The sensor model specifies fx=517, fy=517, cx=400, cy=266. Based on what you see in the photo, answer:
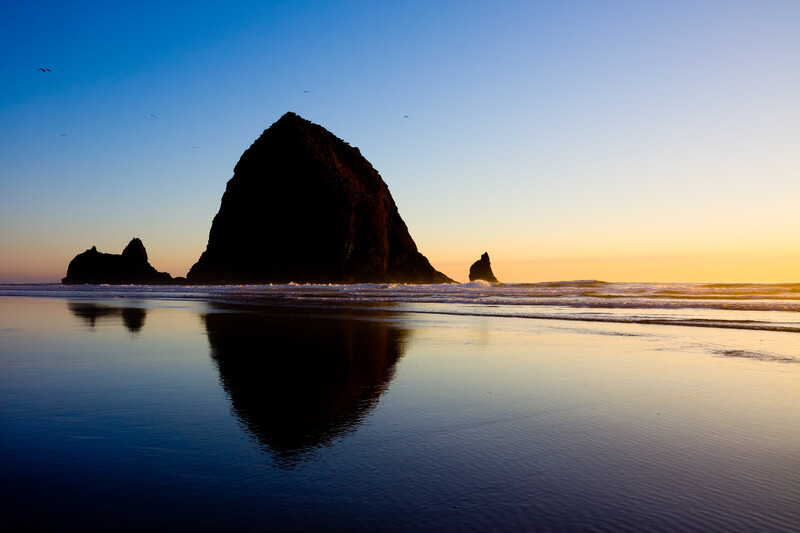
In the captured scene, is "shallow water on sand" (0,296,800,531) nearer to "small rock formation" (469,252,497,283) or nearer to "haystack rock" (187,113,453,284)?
"haystack rock" (187,113,453,284)

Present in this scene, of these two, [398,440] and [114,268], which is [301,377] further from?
[114,268]

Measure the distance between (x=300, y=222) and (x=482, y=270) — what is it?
2130 inches

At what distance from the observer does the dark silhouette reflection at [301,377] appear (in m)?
5.40

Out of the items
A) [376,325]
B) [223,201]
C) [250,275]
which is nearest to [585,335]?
[376,325]

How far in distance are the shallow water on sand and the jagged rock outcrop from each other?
6004 inches

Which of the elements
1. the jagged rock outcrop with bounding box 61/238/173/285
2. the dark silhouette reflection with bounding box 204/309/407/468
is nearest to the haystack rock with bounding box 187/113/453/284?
the jagged rock outcrop with bounding box 61/238/173/285

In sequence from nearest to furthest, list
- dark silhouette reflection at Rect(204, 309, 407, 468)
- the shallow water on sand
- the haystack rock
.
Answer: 1. the shallow water on sand
2. dark silhouette reflection at Rect(204, 309, 407, 468)
3. the haystack rock

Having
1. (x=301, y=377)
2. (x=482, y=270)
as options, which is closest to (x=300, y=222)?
(x=482, y=270)

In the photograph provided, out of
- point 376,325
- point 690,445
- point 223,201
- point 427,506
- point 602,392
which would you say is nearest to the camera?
point 427,506

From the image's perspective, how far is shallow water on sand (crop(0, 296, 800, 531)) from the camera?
137 inches

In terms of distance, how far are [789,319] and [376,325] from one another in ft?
49.7

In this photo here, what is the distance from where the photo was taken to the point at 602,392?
289 inches

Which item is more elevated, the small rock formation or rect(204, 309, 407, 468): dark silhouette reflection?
the small rock formation

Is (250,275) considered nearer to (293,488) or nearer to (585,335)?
(585,335)
